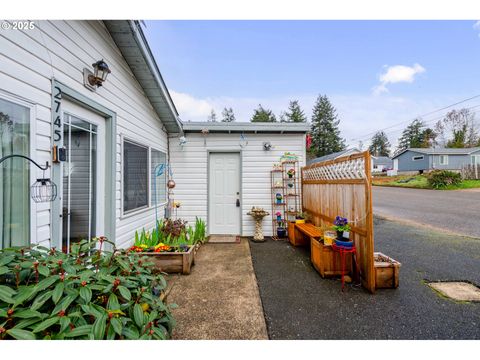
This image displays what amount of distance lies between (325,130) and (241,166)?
85.4 feet

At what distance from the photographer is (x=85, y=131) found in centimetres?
250

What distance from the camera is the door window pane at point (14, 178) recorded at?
156 centimetres

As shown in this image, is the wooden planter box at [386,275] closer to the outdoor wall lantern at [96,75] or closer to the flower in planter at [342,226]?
the flower in planter at [342,226]

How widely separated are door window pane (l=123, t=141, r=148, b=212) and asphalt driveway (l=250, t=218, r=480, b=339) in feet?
7.17

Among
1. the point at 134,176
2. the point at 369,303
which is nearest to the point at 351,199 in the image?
the point at 369,303

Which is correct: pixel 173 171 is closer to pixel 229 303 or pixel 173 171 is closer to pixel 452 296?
pixel 229 303

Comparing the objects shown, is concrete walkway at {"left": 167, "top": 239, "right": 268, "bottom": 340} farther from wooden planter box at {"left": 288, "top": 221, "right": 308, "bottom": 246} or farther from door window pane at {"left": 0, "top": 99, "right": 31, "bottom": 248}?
door window pane at {"left": 0, "top": 99, "right": 31, "bottom": 248}

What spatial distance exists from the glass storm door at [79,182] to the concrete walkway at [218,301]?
1.26 meters

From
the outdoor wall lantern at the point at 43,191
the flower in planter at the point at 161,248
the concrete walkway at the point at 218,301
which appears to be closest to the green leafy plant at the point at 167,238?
the flower in planter at the point at 161,248

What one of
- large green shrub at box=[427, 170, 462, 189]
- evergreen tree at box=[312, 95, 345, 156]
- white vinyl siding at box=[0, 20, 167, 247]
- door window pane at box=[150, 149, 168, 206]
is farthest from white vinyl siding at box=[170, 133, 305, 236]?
evergreen tree at box=[312, 95, 345, 156]

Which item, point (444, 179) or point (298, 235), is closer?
point (298, 235)

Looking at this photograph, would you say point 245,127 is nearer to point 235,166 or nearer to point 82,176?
point 235,166

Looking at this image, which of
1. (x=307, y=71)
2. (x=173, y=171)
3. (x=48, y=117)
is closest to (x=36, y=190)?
(x=48, y=117)
